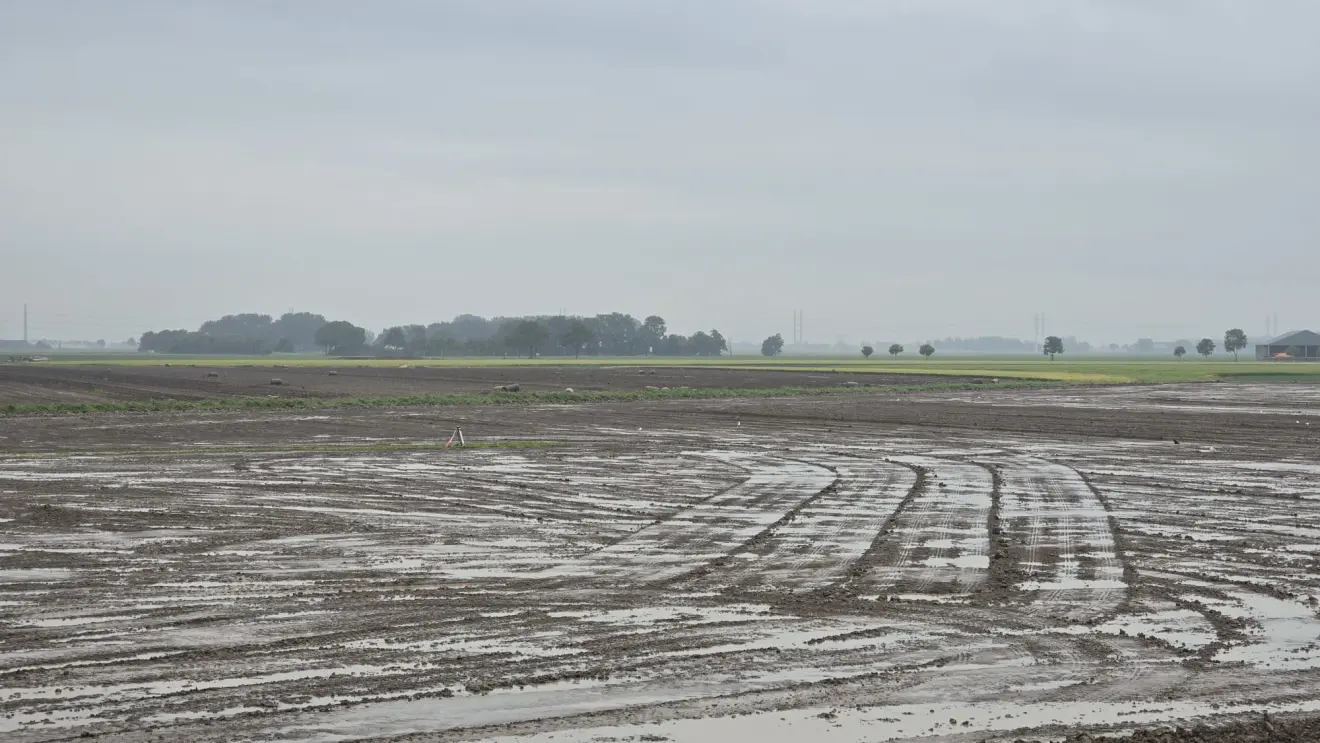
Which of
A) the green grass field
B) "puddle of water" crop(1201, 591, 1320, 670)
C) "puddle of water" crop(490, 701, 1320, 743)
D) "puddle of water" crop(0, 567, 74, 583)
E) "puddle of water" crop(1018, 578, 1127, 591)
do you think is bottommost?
"puddle of water" crop(1018, 578, 1127, 591)

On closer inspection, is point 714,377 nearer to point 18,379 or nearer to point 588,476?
point 18,379

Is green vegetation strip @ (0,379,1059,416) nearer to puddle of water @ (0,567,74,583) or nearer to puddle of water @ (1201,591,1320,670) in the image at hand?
puddle of water @ (0,567,74,583)

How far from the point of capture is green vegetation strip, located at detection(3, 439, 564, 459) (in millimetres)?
26844

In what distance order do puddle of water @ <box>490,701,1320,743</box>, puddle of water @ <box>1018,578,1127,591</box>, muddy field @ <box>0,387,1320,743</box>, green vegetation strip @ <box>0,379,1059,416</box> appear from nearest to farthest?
puddle of water @ <box>490,701,1320,743</box>, muddy field @ <box>0,387,1320,743</box>, puddle of water @ <box>1018,578,1127,591</box>, green vegetation strip @ <box>0,379,1059,416</box>

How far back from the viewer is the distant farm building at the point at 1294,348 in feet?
595

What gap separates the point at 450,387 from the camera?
2744 inches

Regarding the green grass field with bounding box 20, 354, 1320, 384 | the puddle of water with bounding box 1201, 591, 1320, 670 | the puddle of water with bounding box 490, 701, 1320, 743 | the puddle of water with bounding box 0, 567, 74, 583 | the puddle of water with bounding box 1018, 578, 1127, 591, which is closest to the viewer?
the puddle of water with bounding box 490, 701, 1320, 743

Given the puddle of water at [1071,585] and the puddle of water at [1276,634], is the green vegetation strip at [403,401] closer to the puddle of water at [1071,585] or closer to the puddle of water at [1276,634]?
the puddle of water at [1071,585]

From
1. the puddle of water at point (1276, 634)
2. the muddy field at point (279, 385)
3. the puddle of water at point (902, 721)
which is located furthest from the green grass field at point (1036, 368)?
the puddle of water at point (902, 721)

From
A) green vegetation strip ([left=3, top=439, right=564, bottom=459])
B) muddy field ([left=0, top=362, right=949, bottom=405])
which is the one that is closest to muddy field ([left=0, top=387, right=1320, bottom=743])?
green vegetation strip ([left=3, top=439, right=564, bottom=459])

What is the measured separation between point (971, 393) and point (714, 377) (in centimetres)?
2695

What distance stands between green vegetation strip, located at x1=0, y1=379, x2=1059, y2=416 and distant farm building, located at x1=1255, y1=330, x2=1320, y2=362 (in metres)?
135

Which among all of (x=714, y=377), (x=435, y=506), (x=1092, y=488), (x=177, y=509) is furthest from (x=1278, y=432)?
(x=714, y=377)

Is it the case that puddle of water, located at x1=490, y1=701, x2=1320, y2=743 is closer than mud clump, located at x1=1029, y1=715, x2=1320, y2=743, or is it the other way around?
mud clump, located at x1=1029, y1=715, x2=1320, y2=743
